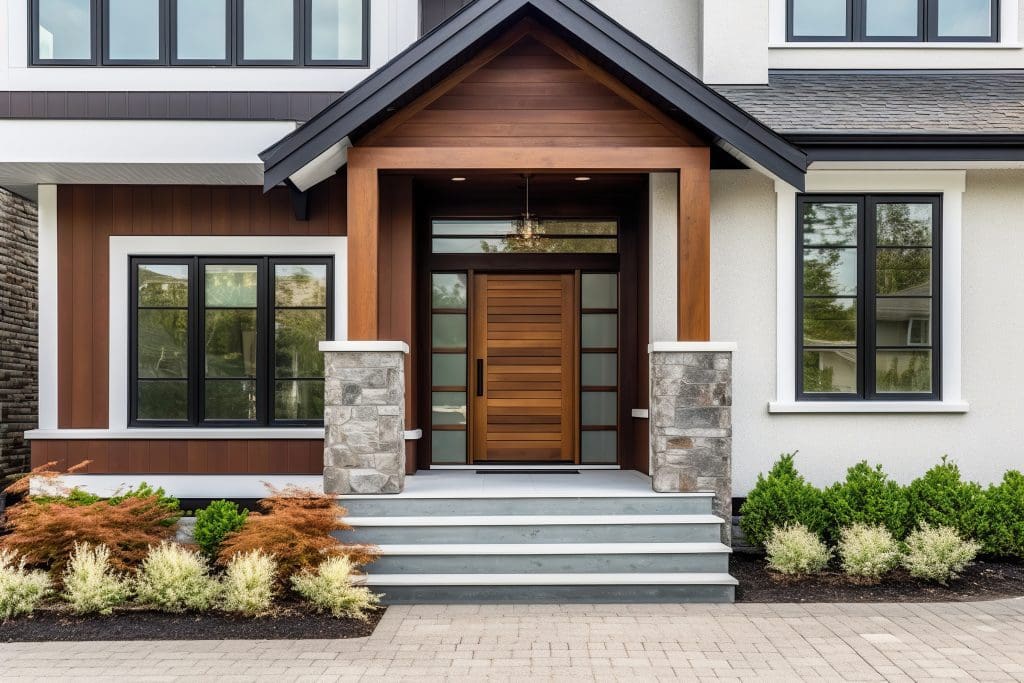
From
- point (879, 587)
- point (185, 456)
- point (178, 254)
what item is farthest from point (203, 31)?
point (879, 587)

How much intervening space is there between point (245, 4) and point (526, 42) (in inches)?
116

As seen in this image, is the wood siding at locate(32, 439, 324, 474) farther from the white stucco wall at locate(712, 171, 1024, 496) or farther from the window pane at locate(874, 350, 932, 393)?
the window pane at locate(874, 350, 932, 393)

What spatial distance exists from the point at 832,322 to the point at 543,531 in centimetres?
357

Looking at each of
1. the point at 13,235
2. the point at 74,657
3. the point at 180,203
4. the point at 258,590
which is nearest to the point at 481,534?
the point at 258,590

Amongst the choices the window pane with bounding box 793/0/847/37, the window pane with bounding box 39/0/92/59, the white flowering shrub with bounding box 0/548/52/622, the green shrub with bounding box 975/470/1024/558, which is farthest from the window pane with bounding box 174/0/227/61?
the green shrub with bounding box 975/470/1024/558

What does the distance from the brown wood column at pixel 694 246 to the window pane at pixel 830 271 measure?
1.56 meters

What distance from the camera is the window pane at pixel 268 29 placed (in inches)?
313

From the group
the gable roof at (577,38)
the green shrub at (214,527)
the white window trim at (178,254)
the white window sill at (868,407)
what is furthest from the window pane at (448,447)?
the gable roof at (577,38)

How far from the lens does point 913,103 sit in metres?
7.88

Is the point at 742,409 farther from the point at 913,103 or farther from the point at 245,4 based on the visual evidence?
the point at 245,4

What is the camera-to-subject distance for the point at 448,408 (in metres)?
8.88

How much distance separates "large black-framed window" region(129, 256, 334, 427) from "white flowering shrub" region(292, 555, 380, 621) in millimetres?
2580

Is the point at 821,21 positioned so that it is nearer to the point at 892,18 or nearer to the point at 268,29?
the point at 892,18

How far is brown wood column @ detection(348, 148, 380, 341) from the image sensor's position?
6.76 metres
